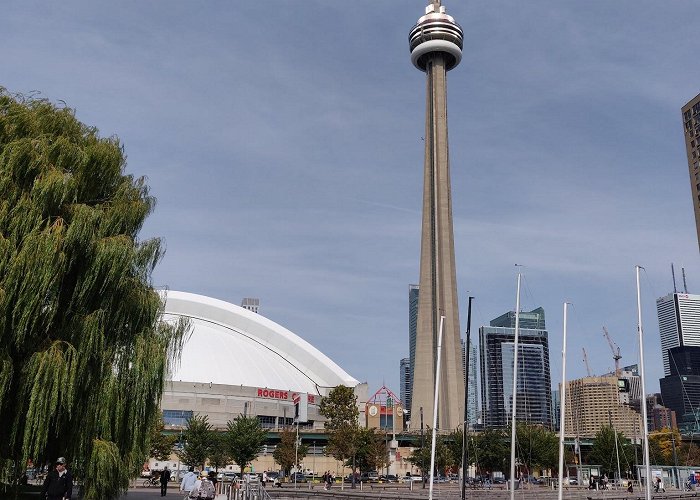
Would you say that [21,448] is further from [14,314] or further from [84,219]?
[84,219]

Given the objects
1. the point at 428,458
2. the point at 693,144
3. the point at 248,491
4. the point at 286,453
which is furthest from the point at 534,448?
the point at 693,144

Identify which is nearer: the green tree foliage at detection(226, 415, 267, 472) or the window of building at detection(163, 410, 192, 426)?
the green tree foliage at detection(226, 415, 267, 472)

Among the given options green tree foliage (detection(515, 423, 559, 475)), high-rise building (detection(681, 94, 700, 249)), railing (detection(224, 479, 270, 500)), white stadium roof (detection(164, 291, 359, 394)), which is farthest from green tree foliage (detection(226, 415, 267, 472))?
high-rise building (detection(681, 94, 700, 249))

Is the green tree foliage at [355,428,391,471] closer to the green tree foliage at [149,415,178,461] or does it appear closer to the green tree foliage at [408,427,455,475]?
the green tree foliage at [408,427,455,475]

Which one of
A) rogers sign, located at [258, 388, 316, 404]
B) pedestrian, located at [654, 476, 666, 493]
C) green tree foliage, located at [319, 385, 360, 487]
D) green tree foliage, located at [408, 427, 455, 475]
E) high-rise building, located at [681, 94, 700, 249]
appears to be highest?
high-rise building, located at [681, 94, 700, 249]

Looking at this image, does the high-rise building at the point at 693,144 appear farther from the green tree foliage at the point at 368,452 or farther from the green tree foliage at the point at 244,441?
the green tree foliage at the point at 244,441

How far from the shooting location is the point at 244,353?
3688 inches

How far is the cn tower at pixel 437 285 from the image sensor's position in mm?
102500

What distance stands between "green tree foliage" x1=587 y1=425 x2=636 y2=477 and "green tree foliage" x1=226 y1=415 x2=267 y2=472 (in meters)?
46.1

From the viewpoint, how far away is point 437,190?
107 meters

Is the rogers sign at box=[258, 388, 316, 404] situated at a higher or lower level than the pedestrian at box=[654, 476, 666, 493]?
higher

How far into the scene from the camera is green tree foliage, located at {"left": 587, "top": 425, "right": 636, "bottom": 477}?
269ft

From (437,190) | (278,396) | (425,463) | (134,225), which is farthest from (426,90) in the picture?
(134,225)

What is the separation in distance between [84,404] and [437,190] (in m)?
91.1
